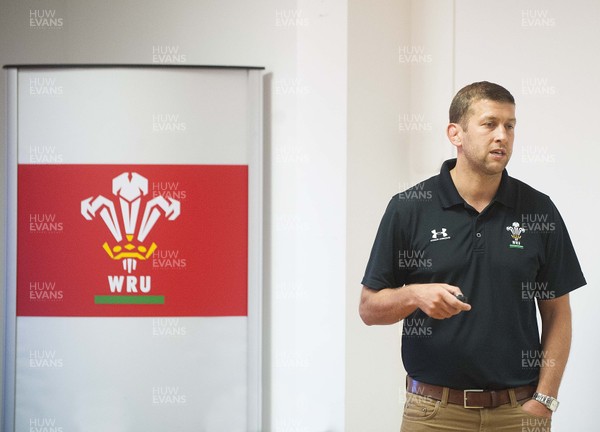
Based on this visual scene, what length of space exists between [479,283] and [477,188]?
0.89 ft

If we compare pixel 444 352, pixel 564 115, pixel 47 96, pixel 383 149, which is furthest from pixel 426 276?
pixel 47 96

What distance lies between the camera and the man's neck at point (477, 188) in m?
2.12

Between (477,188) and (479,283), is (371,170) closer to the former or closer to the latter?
(477,188)

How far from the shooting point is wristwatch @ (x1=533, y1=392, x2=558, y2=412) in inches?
79.4

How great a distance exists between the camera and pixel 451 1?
128 inches

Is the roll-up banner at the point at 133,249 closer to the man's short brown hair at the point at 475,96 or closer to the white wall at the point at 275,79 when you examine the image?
the white wall at the point at 275,79

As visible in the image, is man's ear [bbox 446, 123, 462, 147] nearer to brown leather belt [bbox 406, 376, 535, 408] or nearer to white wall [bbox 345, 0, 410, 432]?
brown leather belt [bbox 406, 376, 535, 408]

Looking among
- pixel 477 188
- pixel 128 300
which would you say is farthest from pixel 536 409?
pixel 128 300

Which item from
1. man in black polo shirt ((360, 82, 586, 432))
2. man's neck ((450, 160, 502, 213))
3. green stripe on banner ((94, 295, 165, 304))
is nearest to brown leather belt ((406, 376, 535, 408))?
man in black polo shirt ((360, 82, 586, 432))

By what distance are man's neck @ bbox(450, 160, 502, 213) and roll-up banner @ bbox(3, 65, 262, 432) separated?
159 centimetres

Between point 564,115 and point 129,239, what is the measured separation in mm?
1961

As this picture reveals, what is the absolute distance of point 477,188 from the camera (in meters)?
2.12

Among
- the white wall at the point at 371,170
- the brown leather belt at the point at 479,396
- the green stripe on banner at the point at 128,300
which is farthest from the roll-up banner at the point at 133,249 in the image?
the brown leather belt at the point at 479,396

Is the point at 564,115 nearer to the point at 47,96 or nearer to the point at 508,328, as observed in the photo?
the point at 508,328
